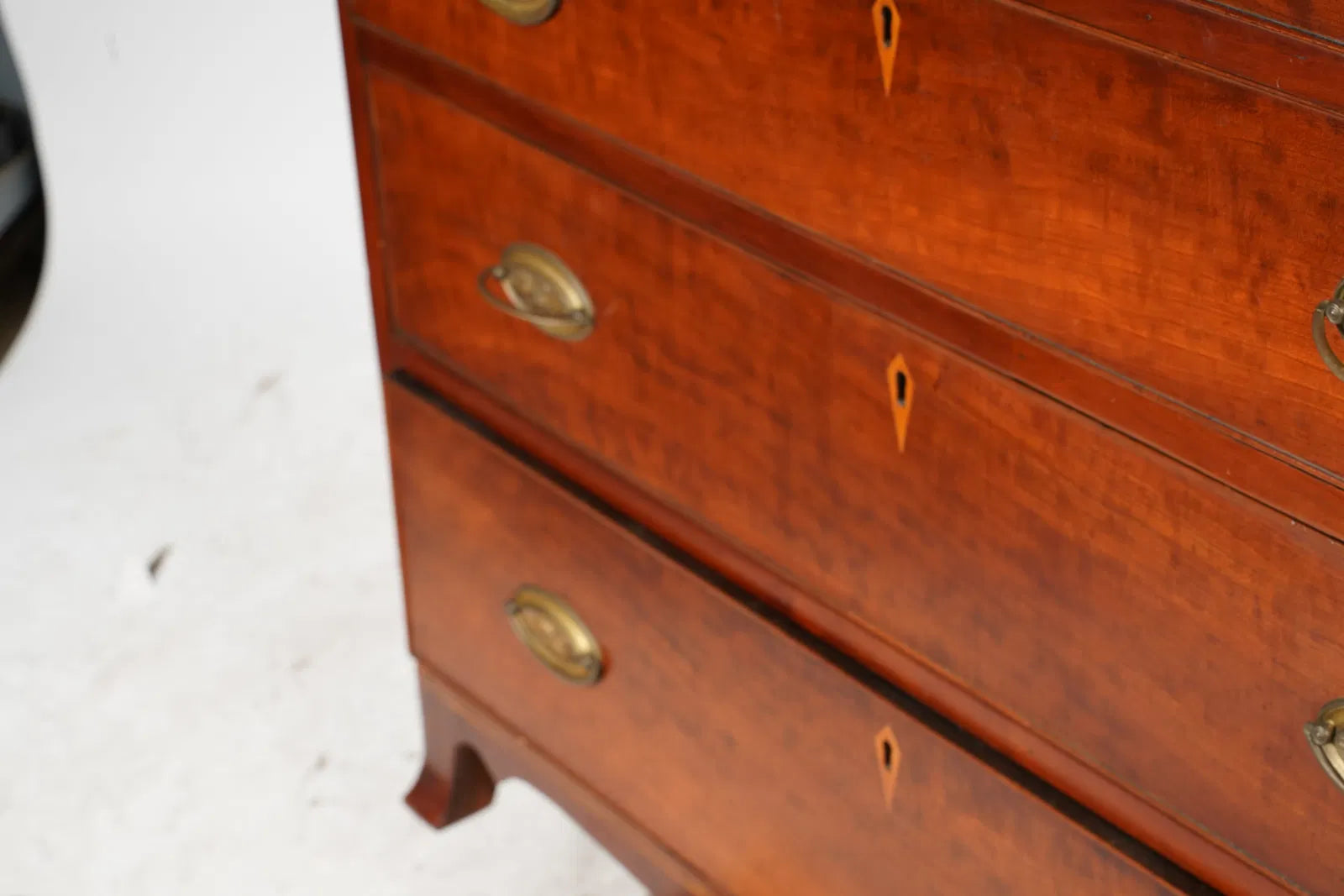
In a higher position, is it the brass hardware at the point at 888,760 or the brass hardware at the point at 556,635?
the brass hardware at the point at 888,760

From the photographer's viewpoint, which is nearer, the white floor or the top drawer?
the top drawer

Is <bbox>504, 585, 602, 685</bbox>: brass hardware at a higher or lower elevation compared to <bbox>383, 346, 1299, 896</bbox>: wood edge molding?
lower

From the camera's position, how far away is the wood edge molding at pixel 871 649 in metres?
0.83

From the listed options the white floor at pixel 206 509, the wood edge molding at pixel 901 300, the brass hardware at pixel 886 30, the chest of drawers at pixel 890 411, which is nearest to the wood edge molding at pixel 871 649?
the chest of drawers at pixel 890 411

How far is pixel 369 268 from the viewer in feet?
3.73

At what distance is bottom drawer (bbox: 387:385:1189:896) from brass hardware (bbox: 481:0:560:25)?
0.33 m

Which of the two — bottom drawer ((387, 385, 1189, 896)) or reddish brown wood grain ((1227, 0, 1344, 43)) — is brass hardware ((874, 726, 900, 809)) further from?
reddish brown wood grain ((1227, 0, 1344, 43))

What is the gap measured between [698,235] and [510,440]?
0.29m

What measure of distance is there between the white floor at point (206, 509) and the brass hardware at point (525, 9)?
81cm

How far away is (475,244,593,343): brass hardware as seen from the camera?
0.98 m

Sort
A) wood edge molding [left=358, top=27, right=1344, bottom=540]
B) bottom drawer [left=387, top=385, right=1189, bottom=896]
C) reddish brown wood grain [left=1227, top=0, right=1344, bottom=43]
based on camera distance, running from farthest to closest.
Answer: bottom drawer [left=387, top=385, right=1189, bottom=896]
wood edge molding [left=358, top=27, right=1344, bottom=540]
reddish brown wood grain [left=1227, top=0, right=1344, bottom=43]

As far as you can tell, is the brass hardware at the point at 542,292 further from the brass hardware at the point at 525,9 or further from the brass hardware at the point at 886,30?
the brass hardware at the point at 886,30

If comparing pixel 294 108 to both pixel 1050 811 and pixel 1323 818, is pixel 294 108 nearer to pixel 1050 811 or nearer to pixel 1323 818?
pixel 1050 811

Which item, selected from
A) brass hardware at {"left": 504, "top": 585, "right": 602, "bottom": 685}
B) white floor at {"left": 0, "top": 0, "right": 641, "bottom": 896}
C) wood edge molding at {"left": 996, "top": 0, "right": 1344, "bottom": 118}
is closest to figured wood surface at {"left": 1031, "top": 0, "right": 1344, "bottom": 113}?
wood edge molding at {"left": 996, "top": 0, "right": 1344, "bottom": 118}
